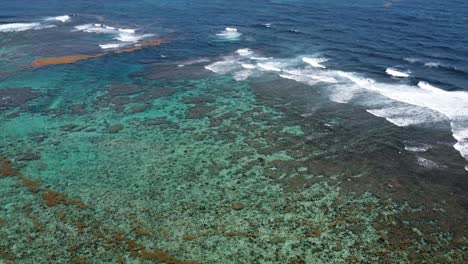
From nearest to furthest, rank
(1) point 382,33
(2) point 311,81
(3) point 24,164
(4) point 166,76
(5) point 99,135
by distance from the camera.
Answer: (3) point 24,164 → (5) point 99,135 → (2) point 311,81 → (4) point 166,76 → (1) point 382,33

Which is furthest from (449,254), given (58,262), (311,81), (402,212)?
(311,81)

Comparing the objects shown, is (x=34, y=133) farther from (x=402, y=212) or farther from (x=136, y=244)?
(x=402, y=212)

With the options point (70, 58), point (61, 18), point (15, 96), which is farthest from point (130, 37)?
point (15, 96)

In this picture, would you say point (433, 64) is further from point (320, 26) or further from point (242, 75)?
point (320, 26)

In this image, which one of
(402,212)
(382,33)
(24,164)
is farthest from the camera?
(382,33)

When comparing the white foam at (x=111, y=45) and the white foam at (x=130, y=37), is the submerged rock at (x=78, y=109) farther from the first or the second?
the white foam at (x=130, y=37)

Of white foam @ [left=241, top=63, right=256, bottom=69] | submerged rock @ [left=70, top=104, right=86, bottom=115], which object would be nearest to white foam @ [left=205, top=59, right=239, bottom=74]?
white foam @ [left=241, top=63, right=256, bottom=69]

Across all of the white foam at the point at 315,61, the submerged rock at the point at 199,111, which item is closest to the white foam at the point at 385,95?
the white foam at the point at 315,61
